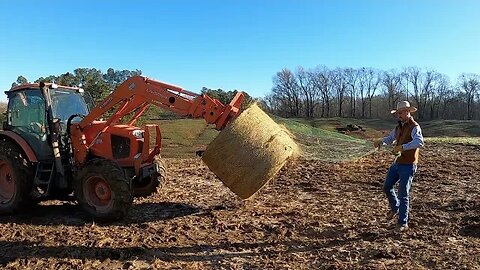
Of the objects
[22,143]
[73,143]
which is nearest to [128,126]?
[73,143]

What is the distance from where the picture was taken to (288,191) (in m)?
9.54

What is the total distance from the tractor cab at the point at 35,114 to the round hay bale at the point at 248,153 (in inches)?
127

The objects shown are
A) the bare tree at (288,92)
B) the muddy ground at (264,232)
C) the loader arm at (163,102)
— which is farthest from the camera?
the bare tree at (288,92)

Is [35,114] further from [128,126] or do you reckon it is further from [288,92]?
[288,92]

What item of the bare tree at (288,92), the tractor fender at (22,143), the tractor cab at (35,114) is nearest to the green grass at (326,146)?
the tractor cab at (35,114)

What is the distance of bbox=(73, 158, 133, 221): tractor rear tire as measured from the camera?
700 cm

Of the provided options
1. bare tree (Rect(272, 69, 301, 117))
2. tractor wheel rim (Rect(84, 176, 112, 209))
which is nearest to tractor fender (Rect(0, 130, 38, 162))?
tractor wheel rim (Rect(84, 176, 112, 209))

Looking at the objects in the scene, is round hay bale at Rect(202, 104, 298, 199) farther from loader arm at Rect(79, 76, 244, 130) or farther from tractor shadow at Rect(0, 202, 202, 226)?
tractor shadow at Rect(0, 202, 202, 226)

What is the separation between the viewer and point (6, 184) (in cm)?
824

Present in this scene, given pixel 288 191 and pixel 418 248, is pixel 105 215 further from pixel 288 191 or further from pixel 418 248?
pixel 418 248

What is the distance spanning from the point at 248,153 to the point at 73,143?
336 cm

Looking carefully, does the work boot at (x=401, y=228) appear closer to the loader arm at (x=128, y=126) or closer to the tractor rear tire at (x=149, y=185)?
the loader arm at (x=128, y=126)

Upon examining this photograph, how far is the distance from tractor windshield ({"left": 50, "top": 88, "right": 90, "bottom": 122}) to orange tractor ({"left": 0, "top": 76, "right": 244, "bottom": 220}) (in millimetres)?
20

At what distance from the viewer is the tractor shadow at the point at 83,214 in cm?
734
